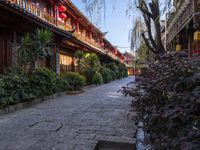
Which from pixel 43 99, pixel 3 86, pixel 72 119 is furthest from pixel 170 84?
pixel 43 99

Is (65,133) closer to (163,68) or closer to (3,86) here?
(163,68)

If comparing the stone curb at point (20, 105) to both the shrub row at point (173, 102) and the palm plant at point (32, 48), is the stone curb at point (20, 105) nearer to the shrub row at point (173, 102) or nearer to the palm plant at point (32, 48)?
the palm plant at point (32, 48)

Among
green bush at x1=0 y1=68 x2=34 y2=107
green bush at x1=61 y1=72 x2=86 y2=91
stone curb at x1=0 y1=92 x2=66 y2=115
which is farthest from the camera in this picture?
green bush at x1=61 y1=72 x2=86 y2=91

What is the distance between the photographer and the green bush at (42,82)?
9.31 meters

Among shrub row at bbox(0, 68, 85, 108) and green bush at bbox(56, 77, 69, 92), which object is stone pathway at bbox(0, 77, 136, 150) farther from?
green bush at bbox(56, 77, 69, 92)

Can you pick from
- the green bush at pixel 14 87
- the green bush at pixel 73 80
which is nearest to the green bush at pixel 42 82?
the green bush at pixel 14 87

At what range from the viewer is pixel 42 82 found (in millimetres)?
9680

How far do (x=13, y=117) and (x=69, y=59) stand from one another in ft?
41.8

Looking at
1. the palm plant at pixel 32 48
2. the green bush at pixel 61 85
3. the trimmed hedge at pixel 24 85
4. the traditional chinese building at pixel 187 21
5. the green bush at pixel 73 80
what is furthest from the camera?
the green bush at pixel 73 80

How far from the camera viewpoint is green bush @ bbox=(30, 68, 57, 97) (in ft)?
30.5

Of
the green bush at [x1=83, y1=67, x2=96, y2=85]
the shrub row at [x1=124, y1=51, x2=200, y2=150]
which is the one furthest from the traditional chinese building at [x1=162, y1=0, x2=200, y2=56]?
the green bush at [x1=83, y1=67, x2=96, y2=85]

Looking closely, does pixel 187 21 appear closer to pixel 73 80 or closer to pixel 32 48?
pixel 32 48

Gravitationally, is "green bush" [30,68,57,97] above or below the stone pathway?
above

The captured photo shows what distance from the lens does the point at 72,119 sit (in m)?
6.23
